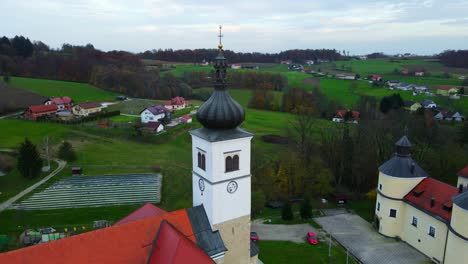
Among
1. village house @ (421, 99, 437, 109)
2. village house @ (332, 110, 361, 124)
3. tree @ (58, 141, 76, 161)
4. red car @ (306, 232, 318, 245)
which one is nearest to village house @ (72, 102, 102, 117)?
tree @ (58, 141, 76, 161)

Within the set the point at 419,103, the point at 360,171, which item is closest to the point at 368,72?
the point at 419,103

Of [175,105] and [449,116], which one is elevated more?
[175,105]

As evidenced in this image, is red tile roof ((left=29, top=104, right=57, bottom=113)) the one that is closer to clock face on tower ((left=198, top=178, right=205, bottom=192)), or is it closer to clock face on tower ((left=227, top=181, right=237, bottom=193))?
clock face on tower ((left=198, top=178, right=205, bottom=192))

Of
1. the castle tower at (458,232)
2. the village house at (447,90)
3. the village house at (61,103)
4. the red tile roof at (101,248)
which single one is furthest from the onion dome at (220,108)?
the village house at (447,90)

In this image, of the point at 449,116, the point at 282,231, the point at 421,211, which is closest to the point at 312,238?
the point at 282,231

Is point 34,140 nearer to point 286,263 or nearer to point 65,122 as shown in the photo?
point 65,122

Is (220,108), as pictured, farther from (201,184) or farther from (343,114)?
(343,114)

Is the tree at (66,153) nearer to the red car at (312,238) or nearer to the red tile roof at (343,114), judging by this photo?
the red car at (312,238)
